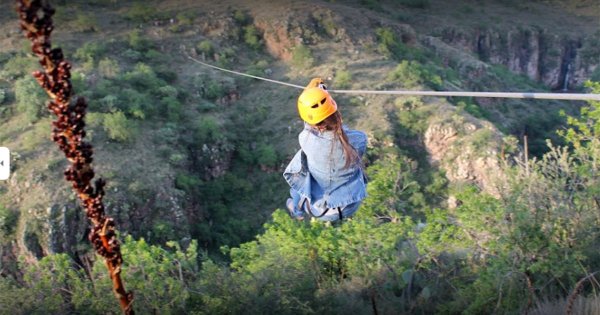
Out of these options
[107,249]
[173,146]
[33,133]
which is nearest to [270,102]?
[173,146]

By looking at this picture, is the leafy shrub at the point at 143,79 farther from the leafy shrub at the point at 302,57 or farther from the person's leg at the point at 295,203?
the person's leg at the point at 295,203

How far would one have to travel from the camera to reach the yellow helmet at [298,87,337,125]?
10.1ft

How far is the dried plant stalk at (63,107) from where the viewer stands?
140 cm

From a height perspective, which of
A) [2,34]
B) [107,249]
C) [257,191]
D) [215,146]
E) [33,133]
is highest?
[107,249]

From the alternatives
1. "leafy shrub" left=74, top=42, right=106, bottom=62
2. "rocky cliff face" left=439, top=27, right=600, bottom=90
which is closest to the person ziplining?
"leafy shrub" left=74, top=42, right=106, bottom=62

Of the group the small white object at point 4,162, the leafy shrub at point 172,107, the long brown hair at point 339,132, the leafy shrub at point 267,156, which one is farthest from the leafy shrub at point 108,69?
the small white object at point 4,162

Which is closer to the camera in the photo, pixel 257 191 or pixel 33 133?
pixel 33 133

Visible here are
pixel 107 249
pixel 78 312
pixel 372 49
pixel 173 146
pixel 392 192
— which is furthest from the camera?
pixel 372 49

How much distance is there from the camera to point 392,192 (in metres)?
7.93

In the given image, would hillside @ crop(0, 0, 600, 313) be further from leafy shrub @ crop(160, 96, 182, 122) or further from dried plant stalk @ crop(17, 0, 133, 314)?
dried plant stalk @ crop(17, 0, 133, 314)

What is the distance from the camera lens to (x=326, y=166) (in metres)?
3.52

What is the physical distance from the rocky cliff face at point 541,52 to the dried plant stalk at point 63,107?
127 ft

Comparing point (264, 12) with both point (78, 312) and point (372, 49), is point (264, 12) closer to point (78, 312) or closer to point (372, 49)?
point (372, 49)

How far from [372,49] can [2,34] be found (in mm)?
16199
